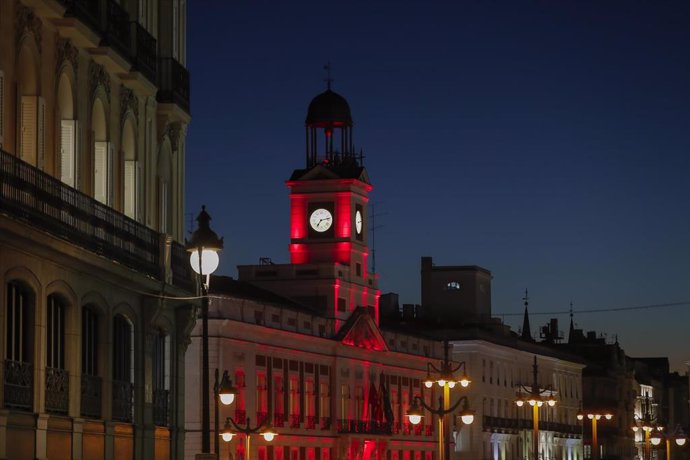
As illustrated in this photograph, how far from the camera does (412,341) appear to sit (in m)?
121

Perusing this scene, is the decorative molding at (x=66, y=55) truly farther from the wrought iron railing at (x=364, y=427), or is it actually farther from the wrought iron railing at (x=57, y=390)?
the wrought iron railing at (x=364, y=427)

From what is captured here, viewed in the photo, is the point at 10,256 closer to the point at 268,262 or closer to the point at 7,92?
the point at 7,92

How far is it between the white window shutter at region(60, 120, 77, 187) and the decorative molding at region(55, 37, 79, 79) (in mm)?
842

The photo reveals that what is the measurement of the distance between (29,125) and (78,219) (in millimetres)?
1737

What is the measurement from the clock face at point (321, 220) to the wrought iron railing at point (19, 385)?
8864cm

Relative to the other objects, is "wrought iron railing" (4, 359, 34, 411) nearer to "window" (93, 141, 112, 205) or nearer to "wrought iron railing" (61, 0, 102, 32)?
"wrought iron railing" (61, 0, 102, 32)

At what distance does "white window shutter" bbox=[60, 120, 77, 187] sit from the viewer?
3102 centimetres

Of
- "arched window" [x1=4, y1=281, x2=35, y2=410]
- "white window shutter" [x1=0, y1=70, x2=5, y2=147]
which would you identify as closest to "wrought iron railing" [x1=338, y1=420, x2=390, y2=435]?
"arched window" [x1=4, y1=281, x2=35, y2=410]

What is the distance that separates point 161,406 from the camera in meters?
36.2

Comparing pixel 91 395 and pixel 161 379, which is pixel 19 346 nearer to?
pixel 91 395

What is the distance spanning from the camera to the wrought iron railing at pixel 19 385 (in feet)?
86.3

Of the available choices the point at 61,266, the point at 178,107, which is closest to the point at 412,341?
the point at 178,107

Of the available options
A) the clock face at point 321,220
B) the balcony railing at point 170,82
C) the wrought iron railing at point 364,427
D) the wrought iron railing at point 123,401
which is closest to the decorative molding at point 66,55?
the wrought iron railing at point 123,401

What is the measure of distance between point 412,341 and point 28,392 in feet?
310
